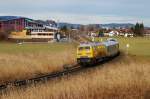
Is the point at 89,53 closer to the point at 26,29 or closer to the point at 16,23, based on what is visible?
the point at 26,29

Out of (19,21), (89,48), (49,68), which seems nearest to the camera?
(49,68)

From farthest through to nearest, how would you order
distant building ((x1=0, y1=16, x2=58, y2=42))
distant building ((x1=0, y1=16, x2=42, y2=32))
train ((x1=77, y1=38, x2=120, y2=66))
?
distant building ((x1=0, y1=16, x2=42, y2=32)), distant building ((x1=0, y1=16, x2=58, y2=42)), train ((x1=77, y1=38, x2=120, y2=66))

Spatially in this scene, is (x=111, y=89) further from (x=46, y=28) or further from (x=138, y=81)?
(x=46, y=28)

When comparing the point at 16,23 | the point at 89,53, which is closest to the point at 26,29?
the point at 16,23

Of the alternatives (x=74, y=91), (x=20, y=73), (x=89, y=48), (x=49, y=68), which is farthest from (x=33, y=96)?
(x=89, y=48)

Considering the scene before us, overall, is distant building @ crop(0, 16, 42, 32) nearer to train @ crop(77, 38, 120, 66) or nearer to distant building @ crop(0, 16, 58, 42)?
distant building @ crop(0, 16, 58, 42)

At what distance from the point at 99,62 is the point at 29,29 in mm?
132529

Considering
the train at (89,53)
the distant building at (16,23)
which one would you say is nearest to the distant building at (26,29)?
the distant building at (16,23)

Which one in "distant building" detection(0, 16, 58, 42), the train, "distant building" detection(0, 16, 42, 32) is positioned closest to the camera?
the train

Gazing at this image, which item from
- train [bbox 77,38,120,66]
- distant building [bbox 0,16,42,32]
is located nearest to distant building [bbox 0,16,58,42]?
distant building [bbox 0,16,42,32]

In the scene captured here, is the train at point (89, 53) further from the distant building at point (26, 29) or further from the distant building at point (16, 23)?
the distant building at point (16, 23)

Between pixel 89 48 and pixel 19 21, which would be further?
pixel 19 21

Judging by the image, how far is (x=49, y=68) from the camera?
3500 cm

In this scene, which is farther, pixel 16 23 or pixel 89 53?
pixel 16 23
